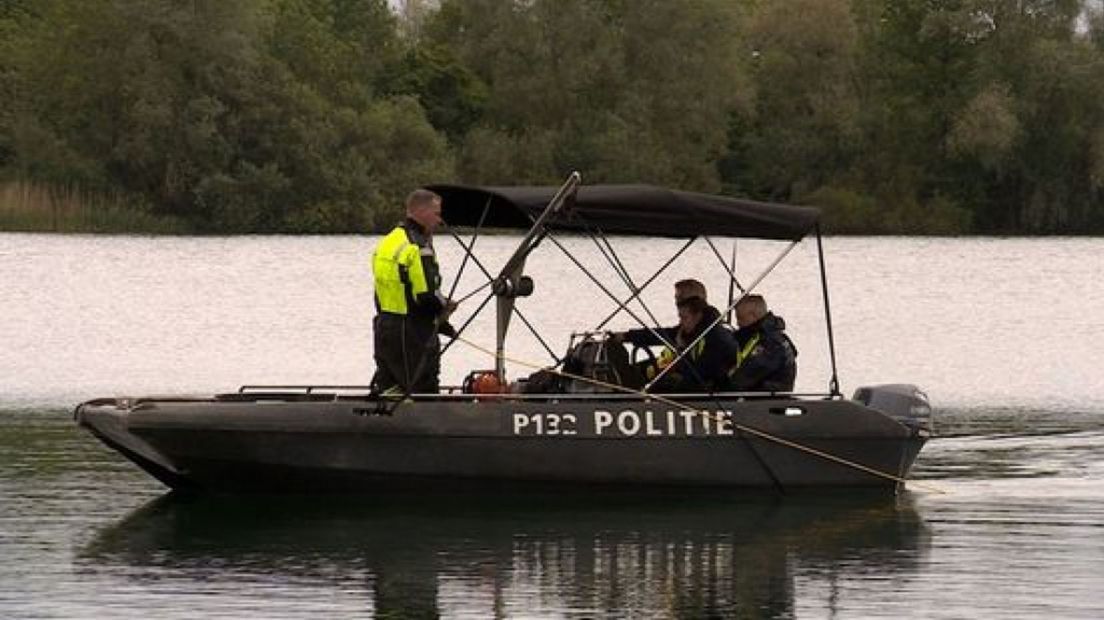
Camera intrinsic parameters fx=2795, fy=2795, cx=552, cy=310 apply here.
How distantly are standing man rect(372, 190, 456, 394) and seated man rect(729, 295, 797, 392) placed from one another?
204 cm

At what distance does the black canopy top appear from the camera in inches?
700

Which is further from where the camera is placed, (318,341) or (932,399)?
(318,341)

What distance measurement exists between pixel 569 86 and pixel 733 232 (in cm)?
7252

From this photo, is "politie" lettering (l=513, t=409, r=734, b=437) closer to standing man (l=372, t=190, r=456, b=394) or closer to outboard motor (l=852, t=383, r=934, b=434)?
standing man (l=372, t=190, r=456, b=394)

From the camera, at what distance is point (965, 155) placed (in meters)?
88.9

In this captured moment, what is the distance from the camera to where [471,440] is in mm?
17453

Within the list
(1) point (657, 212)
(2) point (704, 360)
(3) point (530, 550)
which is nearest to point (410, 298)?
(1) point (657, 212)

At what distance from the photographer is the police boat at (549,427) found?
17375 mm

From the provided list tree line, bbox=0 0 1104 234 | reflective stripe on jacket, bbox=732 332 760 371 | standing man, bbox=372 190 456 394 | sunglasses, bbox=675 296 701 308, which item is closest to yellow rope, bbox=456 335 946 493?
standing man, bbox=372 190 456 394

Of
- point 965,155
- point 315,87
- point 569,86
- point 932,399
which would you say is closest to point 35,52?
point 315,87

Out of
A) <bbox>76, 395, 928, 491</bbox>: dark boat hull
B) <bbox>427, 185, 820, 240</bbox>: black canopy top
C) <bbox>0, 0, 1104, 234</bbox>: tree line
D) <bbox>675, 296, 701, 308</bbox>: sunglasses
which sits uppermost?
<bbox>0, 0, 1104, 234</bbox>: tree line

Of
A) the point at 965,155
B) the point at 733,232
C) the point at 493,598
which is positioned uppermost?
the point at 965,155

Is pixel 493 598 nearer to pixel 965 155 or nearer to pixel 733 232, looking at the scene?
pixel 733 232

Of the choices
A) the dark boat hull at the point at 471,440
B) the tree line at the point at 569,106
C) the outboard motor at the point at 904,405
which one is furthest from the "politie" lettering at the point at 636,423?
the tree line at the point at 569,106
